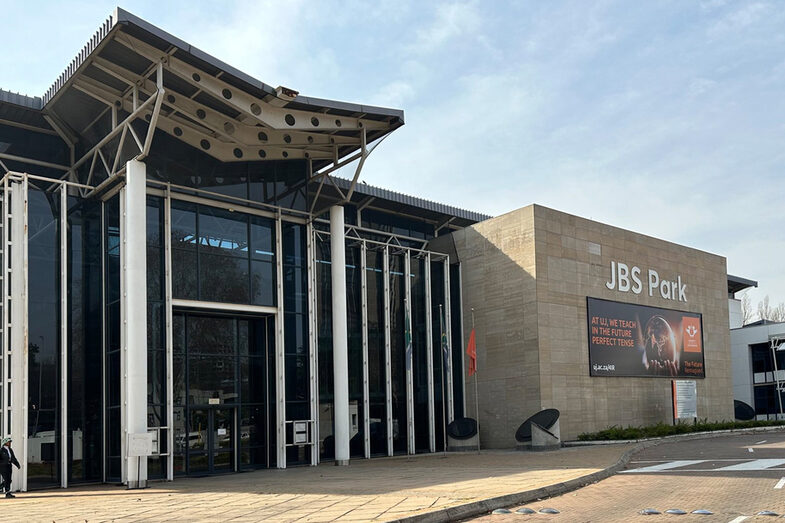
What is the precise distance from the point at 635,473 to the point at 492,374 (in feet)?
44.9

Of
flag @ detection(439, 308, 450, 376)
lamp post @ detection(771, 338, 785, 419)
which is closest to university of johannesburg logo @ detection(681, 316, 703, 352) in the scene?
flag @ detection(439, 308, 450, 376)

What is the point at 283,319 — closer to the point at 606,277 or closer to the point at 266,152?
the point at 266,152

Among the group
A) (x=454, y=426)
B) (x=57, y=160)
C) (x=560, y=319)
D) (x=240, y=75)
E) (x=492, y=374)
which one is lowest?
(x=454, y=426)

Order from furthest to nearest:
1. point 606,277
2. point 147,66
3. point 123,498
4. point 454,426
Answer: point 606,277 → point 454,426 → point 147,66 → point 123,498

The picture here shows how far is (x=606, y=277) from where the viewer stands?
111ft

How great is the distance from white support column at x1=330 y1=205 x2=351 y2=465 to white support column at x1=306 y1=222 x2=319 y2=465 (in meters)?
0.65

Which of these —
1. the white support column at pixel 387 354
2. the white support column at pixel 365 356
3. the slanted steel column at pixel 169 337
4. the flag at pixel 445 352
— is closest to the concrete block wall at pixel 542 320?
the flag at pixel 445 352

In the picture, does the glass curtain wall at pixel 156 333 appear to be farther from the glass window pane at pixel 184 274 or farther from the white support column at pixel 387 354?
the white support column at pixel 387 354

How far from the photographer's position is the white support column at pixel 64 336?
20906 mm

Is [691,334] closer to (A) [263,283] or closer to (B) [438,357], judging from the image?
(B) [438,357]

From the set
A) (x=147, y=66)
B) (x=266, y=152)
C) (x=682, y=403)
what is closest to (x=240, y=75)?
(x=147, y=66)

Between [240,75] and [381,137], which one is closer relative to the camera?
[240,75]

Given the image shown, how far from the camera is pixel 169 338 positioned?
22266 mm

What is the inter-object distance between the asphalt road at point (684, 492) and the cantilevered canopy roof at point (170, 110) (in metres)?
13.6
